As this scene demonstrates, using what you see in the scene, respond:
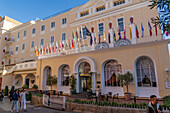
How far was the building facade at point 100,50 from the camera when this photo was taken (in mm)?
12039

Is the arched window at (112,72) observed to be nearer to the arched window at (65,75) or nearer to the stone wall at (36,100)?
the arched window at (65,75)

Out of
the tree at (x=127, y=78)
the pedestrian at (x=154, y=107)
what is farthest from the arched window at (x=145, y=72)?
the pedestrian at (x=154, y=107)

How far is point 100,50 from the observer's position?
47.9ft

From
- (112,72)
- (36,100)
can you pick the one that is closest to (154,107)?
(112,72)

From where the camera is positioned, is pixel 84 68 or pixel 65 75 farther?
pixel 65 75

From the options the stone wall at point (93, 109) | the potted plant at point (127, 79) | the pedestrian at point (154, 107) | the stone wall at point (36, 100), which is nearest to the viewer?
the pedestrian at point (154, 107)

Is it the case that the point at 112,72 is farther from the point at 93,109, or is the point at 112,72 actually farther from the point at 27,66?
the point at 27,66

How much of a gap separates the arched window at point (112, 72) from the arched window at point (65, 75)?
5799 mm

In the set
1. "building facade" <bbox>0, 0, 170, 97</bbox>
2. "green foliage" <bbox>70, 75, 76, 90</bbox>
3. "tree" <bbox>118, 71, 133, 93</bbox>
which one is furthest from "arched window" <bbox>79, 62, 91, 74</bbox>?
"tree" <bbox>118, 71, 133, 93</bbox>

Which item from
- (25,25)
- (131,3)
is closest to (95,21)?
(131,3)

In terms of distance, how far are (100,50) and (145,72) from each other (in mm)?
5428

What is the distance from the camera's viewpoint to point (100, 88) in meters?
14.0

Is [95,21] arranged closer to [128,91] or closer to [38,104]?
[128,91]

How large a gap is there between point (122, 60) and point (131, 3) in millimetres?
9603
